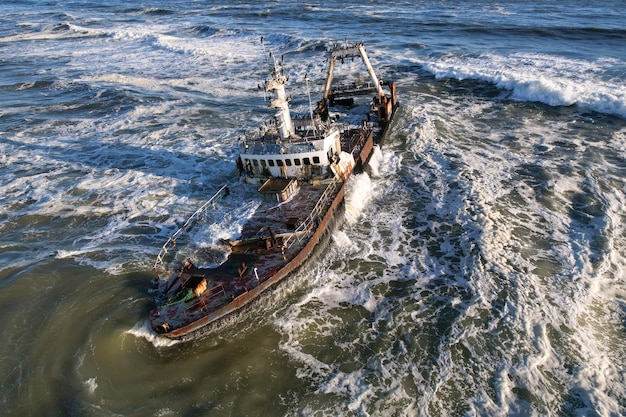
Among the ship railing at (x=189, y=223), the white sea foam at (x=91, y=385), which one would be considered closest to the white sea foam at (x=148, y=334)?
the white sea foam at (x=91, y=385)

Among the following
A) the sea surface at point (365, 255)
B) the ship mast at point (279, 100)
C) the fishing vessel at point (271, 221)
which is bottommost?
the sea surface at point (365, 255)

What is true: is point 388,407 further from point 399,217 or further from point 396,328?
point 399,217

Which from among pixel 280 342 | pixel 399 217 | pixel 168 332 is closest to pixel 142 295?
pixel 168 332

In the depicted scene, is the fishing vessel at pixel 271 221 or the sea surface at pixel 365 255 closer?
the sea surface at pixel 365 255

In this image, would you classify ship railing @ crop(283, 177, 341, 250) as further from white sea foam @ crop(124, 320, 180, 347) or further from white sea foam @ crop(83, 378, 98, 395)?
white sea foam @ crop(83, 378, 98, 395)

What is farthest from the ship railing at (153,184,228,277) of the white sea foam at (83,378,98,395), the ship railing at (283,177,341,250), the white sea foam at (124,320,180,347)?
the white sea foam at (83,378,98,395)

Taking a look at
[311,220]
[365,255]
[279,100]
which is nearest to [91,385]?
[311,220]

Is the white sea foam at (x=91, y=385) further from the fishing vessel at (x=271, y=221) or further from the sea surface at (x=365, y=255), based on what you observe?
the fishing vessel at (x=271, y=221)
